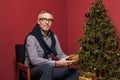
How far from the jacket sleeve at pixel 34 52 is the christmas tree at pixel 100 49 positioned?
46cm

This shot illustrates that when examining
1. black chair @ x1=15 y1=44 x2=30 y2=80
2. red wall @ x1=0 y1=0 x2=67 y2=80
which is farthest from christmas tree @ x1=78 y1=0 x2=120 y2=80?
red wall @ x1=0 y1=0 x2=67 y2=80

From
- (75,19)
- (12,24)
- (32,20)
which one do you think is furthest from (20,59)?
(75,19)

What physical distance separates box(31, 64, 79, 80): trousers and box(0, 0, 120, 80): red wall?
78cm

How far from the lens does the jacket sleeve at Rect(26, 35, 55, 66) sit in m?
2.84

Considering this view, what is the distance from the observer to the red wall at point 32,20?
3.43m

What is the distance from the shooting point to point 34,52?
2.88m

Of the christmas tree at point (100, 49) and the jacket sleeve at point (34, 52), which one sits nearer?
the jacket sleeve at point (34, 52)

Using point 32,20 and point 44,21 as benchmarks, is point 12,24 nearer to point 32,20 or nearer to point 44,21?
point 32,20

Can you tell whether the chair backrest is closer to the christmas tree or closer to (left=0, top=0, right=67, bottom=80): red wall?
(left=0, top=0, right=67, bottom=80): red wall

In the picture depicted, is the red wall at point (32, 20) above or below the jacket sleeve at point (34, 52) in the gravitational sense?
above

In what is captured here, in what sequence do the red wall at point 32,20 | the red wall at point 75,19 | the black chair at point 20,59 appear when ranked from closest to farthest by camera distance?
1. the black chair at point 20,59
2. the red wall at point 32,20
3. the red wall at point 75,19

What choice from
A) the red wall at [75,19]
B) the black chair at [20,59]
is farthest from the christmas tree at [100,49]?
the black chair at [20,59]

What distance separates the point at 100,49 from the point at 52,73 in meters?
0.66

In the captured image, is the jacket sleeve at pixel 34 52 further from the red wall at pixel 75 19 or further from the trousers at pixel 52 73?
the red wall at pixel 75 19
